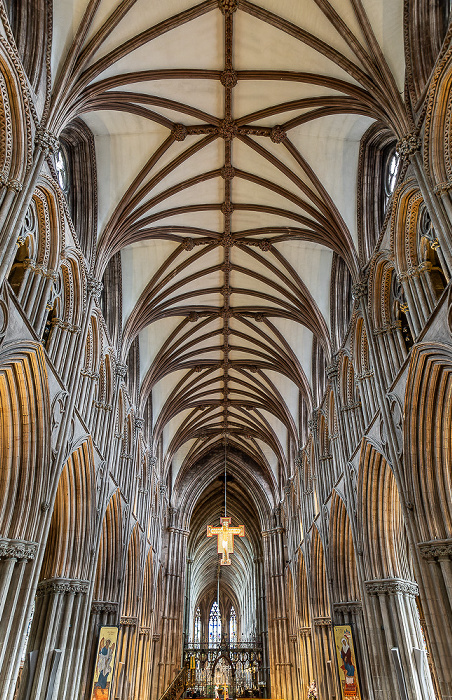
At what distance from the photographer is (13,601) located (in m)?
8.98

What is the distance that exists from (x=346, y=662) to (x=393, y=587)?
3904 millimetres

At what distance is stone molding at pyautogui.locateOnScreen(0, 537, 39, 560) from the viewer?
912cm

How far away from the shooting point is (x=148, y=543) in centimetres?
2433

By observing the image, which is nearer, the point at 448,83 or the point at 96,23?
the point at 448,83

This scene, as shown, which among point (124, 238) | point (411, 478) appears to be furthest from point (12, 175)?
point (411, 478)

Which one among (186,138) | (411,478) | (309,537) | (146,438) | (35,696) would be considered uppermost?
(186,138)

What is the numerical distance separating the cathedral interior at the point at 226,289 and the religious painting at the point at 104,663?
0.33 ft

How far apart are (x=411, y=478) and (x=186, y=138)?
11265mm

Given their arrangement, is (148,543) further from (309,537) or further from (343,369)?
(343,369)

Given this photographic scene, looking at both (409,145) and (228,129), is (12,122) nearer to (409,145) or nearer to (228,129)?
(228,129)

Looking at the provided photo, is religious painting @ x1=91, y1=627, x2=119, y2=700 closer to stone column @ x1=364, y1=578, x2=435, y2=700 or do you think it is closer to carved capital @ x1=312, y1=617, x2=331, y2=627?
stone column @ x1=364, y1=578, x2=435, y2=700

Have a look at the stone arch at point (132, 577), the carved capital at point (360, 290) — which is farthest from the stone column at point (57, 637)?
the carved capital at point (360, 290)

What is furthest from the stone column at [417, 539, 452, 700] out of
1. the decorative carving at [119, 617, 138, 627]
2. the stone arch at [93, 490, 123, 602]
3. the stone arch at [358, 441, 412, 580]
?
the decorative carving at [119, 617, 138, 627]

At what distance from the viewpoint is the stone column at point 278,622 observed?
93.1 feet
